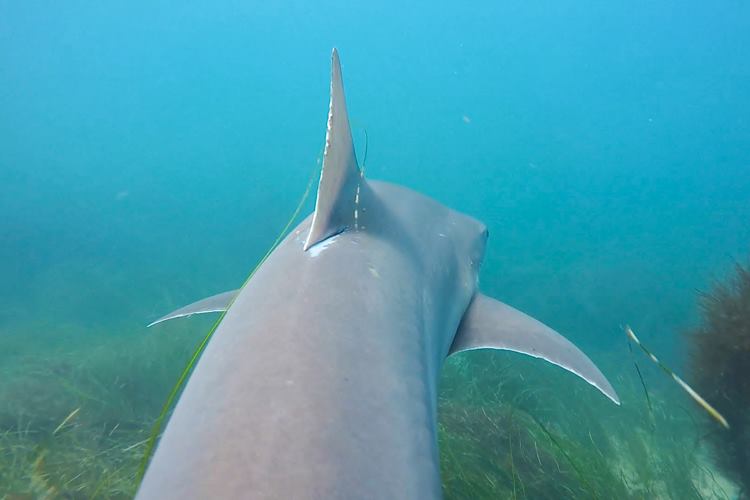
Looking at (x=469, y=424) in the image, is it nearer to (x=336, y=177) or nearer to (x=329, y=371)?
(x=336, y=177)

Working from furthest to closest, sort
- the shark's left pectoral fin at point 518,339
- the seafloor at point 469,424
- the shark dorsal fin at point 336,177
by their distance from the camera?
the seafloor at point 469,424 → the shark's left pectoral fin at point 518,339 → the shark dorsal fin at point 336,177

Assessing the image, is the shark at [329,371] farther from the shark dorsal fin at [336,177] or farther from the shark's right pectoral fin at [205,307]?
the shark's right pectoral fin at [205,307]

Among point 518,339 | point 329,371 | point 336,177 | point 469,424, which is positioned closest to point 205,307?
point 336,177

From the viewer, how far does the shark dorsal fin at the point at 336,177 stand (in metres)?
2.25

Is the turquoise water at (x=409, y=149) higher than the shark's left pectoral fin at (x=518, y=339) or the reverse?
the reverse

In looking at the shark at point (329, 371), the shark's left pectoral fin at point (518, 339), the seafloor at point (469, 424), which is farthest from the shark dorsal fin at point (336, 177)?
the seafloor at point (469, 424)

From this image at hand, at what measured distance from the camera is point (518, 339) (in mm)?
3217

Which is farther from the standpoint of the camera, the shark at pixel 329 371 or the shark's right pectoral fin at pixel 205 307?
the shark's right pectoral fin at pixel 205 307

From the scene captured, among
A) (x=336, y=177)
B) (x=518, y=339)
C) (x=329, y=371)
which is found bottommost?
(x=518, y=339)

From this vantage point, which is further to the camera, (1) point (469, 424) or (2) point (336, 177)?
(1) point (469, 424)

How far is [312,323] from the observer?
71.3 inches

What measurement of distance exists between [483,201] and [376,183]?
127 feet

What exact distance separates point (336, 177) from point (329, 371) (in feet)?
3.45

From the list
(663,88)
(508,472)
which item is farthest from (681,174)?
(508,472)
